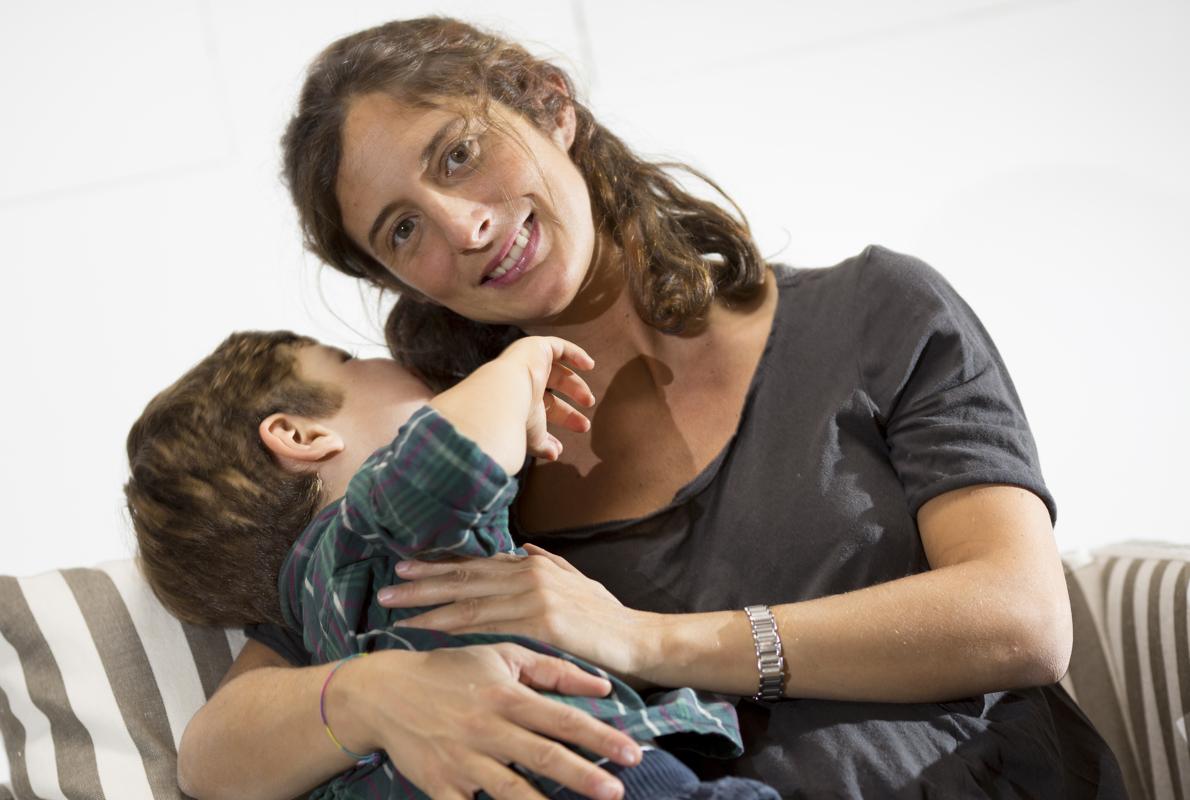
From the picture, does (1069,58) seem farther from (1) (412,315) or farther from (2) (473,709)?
(2) (473,709)

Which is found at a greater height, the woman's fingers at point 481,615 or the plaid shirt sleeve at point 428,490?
the plaid shirt sleeve at point 428,490

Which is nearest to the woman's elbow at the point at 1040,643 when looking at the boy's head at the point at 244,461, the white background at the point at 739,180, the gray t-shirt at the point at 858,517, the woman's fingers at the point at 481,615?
the gray t-shirt at the point at 858,517

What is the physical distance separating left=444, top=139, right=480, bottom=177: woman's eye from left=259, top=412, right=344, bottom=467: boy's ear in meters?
0.39

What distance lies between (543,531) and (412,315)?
0.53 meters

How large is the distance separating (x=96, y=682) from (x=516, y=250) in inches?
34.0

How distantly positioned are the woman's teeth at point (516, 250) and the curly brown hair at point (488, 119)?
0.53 ft

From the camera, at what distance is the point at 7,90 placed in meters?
2.62

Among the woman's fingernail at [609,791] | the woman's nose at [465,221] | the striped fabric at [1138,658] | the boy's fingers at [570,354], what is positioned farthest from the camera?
the striped fabric at [1138,658]

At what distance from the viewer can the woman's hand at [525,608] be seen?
46.5 inches

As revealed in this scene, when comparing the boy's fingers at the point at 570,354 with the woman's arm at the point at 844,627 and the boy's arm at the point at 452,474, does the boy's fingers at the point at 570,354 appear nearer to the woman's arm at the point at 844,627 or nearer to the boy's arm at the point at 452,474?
the boy's arm at the point at 452,474

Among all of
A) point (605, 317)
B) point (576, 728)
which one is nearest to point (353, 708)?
point (576, 728)

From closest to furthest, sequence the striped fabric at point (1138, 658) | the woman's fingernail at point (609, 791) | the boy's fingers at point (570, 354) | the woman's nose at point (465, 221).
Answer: the woman's fingernail at point (609, 791)
the boy's fingers at point (570, 354)
the woman's nose at point (465, 221)
the striped fabric at point (1138, 658)

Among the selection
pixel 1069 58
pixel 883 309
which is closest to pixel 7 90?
pixel 883 309

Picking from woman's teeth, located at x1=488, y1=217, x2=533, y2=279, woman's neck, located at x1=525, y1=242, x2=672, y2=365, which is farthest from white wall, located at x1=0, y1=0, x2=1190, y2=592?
woman's teeth, located at x1=488, y1=217, x2=533, y2=279
